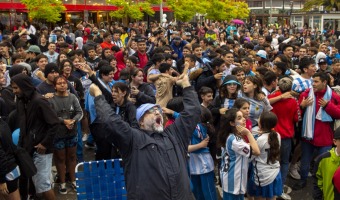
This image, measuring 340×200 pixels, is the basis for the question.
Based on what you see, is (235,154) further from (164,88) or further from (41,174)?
(41,174)

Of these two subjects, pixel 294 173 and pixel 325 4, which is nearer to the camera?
pixel 294 173

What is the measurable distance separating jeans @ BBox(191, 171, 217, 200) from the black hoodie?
1896 mm

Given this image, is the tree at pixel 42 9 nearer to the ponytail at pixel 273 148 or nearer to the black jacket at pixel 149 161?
the ponytail at pixel 273 148

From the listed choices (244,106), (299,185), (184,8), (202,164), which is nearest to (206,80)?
(244,106)

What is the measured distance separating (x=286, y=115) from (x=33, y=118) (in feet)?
11.6

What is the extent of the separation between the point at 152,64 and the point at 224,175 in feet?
13.6

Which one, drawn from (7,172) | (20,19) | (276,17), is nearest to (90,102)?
(7,172)

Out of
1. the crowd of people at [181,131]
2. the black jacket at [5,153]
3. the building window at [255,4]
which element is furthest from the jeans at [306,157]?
the building window at [255,4]

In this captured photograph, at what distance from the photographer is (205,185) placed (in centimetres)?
548

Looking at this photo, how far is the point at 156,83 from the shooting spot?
23.6 feet

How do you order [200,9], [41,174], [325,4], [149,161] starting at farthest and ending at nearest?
[325,4]
[200,9]
[41,174]
[149,161]

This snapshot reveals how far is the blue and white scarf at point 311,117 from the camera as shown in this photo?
6.45 metres

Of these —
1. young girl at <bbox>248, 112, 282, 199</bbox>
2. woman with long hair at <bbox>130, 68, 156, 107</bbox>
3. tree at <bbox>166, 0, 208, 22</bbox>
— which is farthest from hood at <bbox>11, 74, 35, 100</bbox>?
tree at <bbox>166, 0, 208, 22</bbox>

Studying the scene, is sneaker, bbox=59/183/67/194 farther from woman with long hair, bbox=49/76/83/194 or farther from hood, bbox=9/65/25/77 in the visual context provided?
hood, bbox=9/65/25/77
